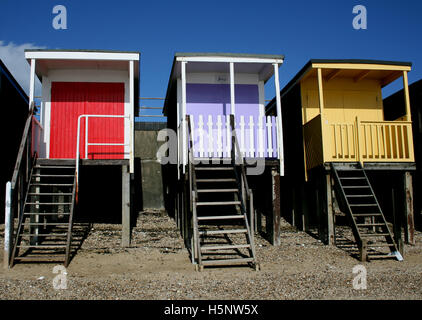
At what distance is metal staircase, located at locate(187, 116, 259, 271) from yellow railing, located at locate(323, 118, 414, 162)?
2.51m

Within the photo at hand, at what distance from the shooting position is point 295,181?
39.2 ft

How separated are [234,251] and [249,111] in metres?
4.23

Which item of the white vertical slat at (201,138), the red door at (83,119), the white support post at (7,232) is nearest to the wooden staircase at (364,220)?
the white vertical slat at (201,138)

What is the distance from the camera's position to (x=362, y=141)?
407 inches

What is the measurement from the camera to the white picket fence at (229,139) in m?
9.59

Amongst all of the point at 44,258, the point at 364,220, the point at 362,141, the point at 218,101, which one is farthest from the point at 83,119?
the point at 364,220

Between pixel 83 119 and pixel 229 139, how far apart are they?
13.2ft

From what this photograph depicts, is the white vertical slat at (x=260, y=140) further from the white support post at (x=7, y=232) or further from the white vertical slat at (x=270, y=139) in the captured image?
the white support post at (x=7, y=232)

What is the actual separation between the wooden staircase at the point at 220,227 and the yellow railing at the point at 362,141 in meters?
2.61

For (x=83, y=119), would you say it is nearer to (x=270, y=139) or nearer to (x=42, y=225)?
(x=42, y=225)

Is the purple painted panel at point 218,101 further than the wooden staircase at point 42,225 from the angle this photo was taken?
Yes

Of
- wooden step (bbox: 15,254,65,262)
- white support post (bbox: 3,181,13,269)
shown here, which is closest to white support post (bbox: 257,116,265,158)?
wooden step (bbox: 15,254,65,262)
